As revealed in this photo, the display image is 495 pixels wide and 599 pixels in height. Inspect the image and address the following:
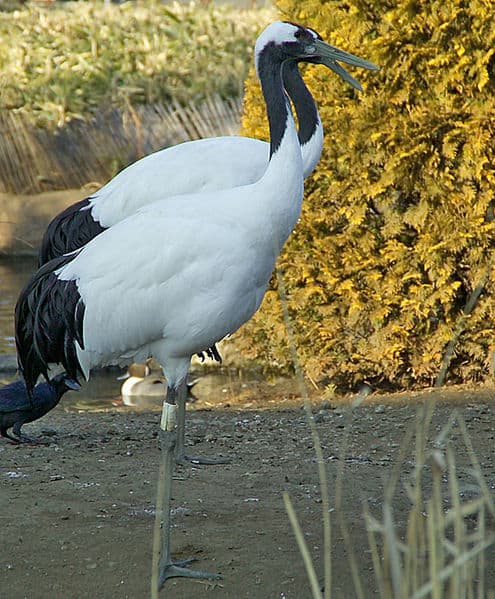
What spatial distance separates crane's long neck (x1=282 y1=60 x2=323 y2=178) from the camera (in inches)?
243

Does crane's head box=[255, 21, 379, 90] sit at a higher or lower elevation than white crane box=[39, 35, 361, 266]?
higher

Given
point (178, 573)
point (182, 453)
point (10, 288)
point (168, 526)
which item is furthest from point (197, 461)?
point (10, 288)

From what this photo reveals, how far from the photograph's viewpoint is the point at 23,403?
6066mm

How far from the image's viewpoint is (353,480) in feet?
17.3

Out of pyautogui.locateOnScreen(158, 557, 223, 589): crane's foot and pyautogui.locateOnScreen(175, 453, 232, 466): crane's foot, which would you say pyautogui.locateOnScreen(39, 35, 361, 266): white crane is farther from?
pyautogui.locateOnScreen(158, 557, 223, 589): crane's foot

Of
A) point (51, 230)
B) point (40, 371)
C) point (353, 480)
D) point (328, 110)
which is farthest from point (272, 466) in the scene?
point (328, 110)

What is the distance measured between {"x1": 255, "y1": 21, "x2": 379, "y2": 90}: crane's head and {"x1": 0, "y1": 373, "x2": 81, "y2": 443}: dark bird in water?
217 centimetres

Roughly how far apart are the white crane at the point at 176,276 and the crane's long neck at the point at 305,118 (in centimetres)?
110

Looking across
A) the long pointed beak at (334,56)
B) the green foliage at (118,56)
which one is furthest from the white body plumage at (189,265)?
the green foliage at (118,56)

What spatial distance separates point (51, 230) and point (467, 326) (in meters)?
3.03

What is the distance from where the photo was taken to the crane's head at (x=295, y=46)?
5109mm

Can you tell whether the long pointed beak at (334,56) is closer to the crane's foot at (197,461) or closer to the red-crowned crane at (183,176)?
the red-crowned crane at (183,176)

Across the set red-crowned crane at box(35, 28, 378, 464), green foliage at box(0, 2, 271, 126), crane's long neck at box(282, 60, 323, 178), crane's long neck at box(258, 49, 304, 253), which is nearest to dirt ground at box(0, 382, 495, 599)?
red-crowned crane at box(35, 28, 378, 464)

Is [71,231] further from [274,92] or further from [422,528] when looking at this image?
[422,528]
